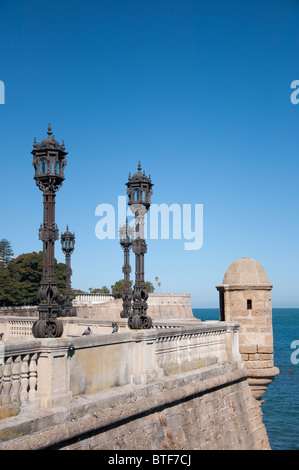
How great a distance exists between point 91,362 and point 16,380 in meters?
1.70

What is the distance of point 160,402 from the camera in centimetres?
883

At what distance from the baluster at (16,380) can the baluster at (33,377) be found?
228 millimetres

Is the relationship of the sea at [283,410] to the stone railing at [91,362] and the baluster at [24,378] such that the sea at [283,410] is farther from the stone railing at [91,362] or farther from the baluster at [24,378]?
the baluster at [24,378]

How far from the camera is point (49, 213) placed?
839cm

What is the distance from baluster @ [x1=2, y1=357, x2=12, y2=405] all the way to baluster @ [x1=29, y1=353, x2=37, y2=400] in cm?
41

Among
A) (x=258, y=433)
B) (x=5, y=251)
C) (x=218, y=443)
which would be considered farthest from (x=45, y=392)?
(x=5, y=251)

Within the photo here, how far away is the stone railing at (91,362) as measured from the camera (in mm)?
6746

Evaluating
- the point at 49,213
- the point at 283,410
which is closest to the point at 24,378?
the point at 49,213

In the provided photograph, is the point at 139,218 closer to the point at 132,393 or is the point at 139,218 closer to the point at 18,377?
the point at 132,393

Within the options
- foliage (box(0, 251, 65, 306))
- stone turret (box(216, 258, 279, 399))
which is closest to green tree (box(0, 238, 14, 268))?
foliage (box(0, 251, 65, 306))

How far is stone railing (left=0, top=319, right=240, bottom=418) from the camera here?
22.1ft

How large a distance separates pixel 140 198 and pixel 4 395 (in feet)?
19.4

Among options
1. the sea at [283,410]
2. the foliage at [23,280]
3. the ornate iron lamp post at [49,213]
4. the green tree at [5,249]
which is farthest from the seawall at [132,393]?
the green tree at [5,249]
